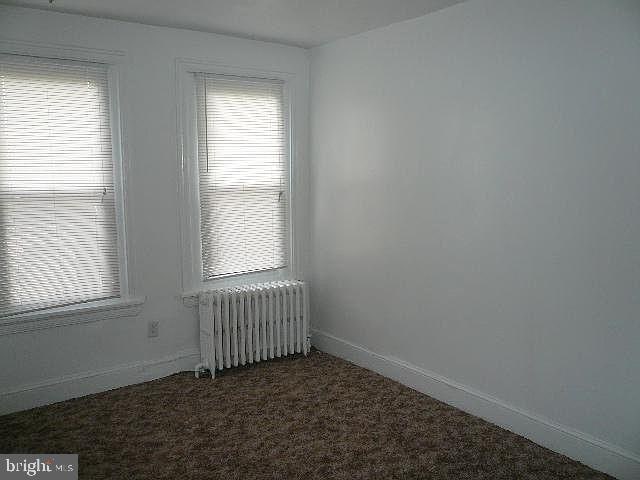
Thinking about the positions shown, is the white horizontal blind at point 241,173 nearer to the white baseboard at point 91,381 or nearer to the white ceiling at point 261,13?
the white ceiling at point 261,13

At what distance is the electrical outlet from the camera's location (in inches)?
161

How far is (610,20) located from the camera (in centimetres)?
266

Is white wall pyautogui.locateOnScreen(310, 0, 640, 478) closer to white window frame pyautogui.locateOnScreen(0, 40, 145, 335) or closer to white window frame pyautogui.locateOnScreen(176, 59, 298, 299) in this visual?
white window frame pyautogui.locateOnScreen(176, 59, 298, 299)

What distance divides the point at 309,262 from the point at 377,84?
A: 1.61m

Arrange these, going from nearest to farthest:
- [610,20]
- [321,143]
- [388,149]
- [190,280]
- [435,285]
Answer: [610,20] → [435,285] → [388,149] → [190,280] → [321,143]

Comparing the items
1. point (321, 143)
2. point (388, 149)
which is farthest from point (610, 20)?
point (321, 143)

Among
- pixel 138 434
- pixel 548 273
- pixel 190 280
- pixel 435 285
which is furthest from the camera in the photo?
pixel 190 280

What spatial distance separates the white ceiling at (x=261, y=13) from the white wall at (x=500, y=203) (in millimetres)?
208

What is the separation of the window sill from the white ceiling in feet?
6.21

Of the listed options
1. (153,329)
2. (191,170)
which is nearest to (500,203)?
(191,170)

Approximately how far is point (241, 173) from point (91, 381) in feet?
6.04

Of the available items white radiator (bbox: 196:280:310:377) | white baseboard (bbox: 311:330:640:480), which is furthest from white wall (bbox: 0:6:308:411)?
white baseboard (bbox: 311:330:640:480)

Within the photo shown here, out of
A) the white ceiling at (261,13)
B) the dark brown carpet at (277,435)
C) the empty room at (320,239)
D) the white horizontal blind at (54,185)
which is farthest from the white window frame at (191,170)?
the dark brown carpet at (277,435)

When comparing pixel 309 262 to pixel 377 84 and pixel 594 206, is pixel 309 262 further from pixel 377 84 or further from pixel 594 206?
pixel 594 206
